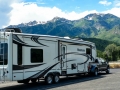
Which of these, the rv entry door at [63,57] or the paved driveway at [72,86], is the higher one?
the rv entry door at [63,57]

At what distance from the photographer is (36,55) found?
14.1 meters

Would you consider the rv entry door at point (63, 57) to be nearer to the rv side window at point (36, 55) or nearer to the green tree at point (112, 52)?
the rv side window at point (36, 55)

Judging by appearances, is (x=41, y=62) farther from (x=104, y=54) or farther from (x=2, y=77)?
(x=104, y=54)

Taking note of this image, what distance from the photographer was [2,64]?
12.5 meters

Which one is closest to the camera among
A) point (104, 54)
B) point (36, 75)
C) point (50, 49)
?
point (36, 75)

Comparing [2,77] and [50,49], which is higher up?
[50,49]

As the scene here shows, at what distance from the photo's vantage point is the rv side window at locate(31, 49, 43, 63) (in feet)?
45.6

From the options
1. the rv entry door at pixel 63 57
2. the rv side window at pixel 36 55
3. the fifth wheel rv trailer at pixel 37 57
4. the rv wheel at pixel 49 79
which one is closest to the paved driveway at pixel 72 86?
the rv wheel at pixel 49 79

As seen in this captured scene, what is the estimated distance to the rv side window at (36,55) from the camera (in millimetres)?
13904

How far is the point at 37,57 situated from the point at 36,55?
195 mm

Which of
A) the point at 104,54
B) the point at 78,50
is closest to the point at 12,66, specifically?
the point at 78,50

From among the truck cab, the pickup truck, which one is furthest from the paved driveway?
Answer: the truck cab

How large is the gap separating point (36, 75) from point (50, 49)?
218 cm

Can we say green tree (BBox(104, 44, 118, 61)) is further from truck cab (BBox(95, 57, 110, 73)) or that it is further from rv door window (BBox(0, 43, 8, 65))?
rv door window (BBox(0, 43, 8, 65))
